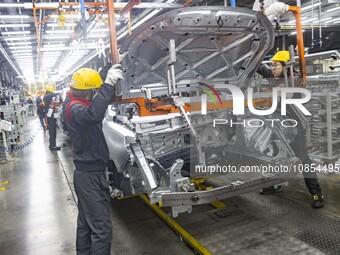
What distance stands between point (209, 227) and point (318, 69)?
7.54 meters

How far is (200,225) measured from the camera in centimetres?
362

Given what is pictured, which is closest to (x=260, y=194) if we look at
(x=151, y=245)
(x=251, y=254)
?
(x=251, y=254)

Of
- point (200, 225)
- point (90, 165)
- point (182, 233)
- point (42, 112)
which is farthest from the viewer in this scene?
point (42, 112)

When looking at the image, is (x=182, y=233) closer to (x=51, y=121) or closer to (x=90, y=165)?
(x=90, y=165)

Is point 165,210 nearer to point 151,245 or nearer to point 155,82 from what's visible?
point 151,245

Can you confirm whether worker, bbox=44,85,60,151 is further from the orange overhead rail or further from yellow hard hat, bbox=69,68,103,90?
the orange overhead rail

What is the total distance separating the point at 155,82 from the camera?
392cm

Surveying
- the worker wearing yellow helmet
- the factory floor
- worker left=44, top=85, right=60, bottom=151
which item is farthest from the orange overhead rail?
worker left=44, top=85, right=60, bottom=151

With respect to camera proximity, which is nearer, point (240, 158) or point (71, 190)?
point (240, 158)

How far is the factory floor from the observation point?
3.14 m

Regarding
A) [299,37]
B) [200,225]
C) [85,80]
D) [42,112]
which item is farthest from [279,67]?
[42,112]

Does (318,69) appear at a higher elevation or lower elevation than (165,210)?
higher

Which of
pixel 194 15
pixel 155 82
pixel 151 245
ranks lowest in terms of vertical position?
pixel 151 245

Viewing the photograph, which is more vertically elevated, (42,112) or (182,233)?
(42,112)
